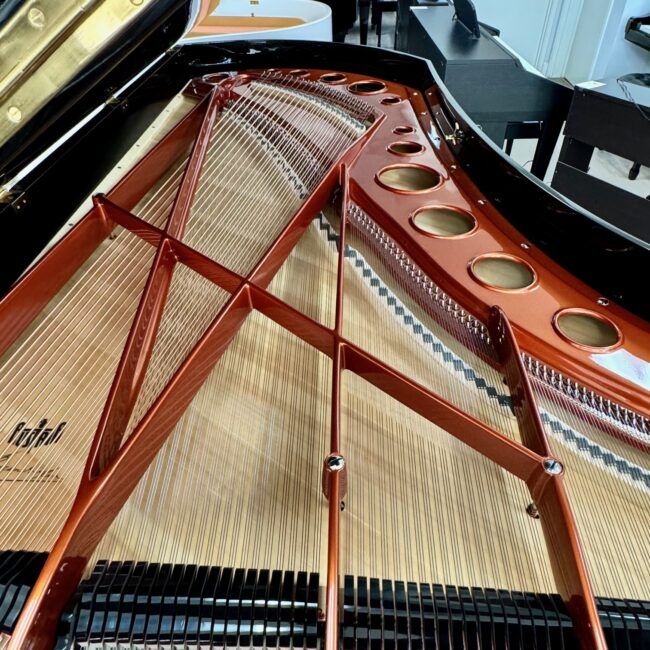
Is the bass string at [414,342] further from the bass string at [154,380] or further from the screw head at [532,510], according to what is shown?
the bass string at [154,380]

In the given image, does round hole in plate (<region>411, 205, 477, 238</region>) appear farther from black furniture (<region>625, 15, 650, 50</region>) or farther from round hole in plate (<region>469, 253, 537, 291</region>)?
black furniture (<region>625, 15, 650, 50</region>)

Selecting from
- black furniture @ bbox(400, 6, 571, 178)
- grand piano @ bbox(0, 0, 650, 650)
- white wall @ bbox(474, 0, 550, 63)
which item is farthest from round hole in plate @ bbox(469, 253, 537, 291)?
white wall @ bbox(474, 0, 550, 63)

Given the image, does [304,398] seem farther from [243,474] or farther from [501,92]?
[501,92]

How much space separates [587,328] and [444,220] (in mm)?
728

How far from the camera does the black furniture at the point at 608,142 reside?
3408mm

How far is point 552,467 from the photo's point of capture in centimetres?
103

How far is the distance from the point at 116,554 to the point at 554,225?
1640 mm

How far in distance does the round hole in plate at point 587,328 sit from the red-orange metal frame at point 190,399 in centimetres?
21

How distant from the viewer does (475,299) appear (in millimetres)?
1628

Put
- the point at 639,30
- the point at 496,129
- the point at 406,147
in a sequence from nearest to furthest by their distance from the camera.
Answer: the point at 406,147
the point at 496,129
the point at 639,30

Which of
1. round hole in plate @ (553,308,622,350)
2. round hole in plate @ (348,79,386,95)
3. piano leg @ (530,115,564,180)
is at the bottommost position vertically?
piano leg @ (530,115,564,180)

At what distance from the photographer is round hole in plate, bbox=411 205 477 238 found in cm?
200

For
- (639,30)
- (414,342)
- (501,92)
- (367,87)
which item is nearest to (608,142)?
(501,92)

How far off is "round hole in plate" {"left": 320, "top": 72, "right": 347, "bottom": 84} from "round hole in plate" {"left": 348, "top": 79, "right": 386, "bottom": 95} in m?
0.11
